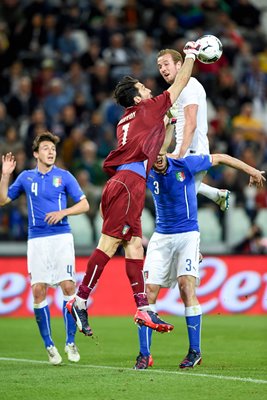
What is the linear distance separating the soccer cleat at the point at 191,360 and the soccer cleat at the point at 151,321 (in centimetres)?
99

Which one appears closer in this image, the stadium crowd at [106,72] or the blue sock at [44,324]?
the blue sock at [44,324]

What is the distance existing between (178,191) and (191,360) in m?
1.71

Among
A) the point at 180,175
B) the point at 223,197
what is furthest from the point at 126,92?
the point at 223,197

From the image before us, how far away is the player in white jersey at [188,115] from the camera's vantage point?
11719 mm

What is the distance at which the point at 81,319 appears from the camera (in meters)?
10.3

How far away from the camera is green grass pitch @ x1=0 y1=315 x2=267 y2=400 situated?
9.27 metres

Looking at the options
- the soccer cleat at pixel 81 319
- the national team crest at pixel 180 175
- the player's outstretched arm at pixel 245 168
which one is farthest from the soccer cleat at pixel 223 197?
the soccer cleat at pixel 81 319

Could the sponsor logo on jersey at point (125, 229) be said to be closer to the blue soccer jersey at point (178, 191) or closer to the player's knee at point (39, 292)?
the blue soccer jersey at point (178, 191)

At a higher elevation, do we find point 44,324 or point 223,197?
point 223,197

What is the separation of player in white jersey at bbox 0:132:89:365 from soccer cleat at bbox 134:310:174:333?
6.41ft

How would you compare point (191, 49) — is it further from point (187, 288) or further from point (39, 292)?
point (39, 292)

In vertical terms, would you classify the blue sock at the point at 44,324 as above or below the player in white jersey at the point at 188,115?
below

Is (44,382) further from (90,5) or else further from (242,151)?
(90,5)

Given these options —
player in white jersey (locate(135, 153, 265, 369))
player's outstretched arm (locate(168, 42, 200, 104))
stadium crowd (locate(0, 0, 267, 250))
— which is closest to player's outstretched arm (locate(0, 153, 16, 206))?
player in white jersey (locate(135, 153, 265, 369))
